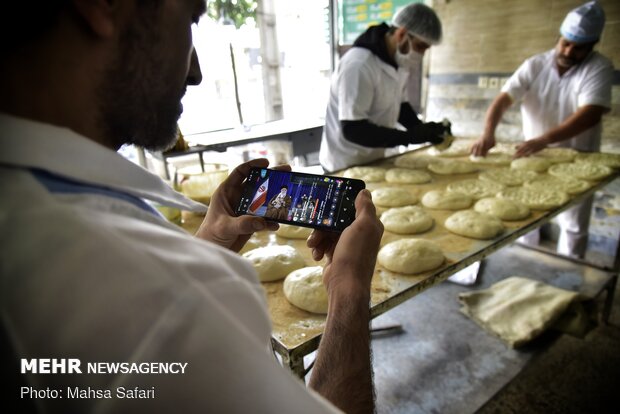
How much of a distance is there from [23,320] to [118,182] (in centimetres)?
19

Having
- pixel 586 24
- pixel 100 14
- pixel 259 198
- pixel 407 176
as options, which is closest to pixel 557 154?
pixel 586 24

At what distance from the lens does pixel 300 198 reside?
118 centimetres

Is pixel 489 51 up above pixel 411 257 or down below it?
above

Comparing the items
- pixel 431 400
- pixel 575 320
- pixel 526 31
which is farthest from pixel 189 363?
pixel 526 31

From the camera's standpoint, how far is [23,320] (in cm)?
35

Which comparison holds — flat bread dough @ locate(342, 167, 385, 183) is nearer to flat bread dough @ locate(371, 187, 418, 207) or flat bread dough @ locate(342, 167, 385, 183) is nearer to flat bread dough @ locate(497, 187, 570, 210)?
flat bread dough @ locate(371, 187, 418, 207)

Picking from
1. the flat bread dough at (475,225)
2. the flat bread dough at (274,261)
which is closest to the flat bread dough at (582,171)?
the flat bread dough at (475,225)

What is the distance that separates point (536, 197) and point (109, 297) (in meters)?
2.45

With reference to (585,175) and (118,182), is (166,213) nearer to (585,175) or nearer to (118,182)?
(118,182)

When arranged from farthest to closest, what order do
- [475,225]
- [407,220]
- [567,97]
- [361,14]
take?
[361,14] < [567,97] < [407,220] < [475,225]

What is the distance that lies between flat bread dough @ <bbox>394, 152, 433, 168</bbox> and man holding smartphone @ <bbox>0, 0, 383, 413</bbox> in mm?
2546

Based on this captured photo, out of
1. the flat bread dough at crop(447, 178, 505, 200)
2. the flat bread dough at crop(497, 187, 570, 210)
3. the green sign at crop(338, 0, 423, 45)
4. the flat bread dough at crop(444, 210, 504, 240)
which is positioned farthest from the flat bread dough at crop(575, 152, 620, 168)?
the green sign at crop(338, 0, 423, 45)

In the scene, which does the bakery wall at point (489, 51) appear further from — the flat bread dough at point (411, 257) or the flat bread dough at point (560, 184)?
the flat bread dough at point (411, 257)

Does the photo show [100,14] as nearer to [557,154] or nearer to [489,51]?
[557,154]
